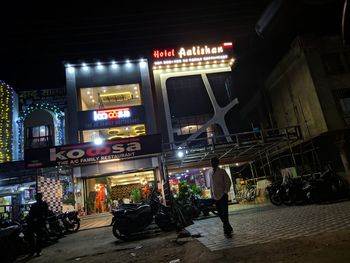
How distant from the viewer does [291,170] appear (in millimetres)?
14539

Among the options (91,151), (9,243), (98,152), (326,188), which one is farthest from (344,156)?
(9,243)

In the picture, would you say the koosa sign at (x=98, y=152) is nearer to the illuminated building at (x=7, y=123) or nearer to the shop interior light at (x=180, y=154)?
the shop interior light at (x=180, y=154)

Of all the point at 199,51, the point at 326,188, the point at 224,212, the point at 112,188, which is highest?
the point at 199,51

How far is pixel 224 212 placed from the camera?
20.2ft

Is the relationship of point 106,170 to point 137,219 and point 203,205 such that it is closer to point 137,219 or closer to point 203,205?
point 203,205

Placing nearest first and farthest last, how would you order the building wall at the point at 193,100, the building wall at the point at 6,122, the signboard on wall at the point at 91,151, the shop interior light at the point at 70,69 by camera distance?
the signboard on wall at the point at 91,151
the building wall at the point at 6,122
the building wall at the point at 193,100
the shop interior light at the point at 70,69

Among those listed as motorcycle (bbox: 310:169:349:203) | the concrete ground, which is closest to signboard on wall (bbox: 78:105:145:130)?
motorcycle (bbox: 310:169:349:203)

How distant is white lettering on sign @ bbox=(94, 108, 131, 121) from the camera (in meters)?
21.2

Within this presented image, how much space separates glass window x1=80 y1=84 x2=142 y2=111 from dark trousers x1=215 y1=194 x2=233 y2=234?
1737 centimetres

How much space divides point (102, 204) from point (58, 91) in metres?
10.9

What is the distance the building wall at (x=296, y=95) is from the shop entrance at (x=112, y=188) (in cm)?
1085

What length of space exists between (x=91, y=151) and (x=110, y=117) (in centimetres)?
979

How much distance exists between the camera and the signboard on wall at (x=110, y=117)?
21.0 meters

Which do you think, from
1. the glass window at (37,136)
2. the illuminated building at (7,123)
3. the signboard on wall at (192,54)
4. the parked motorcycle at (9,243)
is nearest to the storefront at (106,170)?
the parked motorcycle at (9,243)
